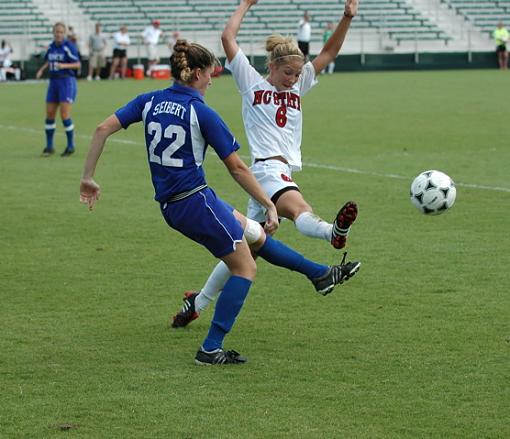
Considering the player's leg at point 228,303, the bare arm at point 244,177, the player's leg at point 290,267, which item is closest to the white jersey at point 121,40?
the player's leg at point 290,267

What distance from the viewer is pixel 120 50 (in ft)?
136

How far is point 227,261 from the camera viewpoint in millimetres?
6656

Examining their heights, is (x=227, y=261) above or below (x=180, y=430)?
above

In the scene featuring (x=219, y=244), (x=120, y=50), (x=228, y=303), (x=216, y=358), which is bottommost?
(x=120, y=50)

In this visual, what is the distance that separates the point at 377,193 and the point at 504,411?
8.16 metres

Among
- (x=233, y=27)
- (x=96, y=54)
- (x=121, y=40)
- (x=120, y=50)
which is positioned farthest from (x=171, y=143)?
(x=120, y=50)

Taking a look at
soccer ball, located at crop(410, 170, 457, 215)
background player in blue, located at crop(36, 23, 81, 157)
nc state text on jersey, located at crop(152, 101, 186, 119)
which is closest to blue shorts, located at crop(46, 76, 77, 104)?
background player in blue, located at crop(36, 23, 81, 157)

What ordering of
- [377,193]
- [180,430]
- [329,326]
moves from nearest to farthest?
1. [180,430]
2. [329,326]
3. [377,193]

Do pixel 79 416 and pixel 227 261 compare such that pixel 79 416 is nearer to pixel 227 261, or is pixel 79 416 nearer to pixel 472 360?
pixel 227 261

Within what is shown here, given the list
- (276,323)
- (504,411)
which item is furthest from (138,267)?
(504,411)

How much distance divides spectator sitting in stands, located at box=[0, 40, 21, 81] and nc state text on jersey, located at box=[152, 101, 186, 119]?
3470cm

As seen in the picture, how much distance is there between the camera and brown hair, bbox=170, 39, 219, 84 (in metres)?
6.38

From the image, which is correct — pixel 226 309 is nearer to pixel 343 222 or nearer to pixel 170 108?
pixel 343 222

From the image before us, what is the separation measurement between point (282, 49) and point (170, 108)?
4.82 feet
